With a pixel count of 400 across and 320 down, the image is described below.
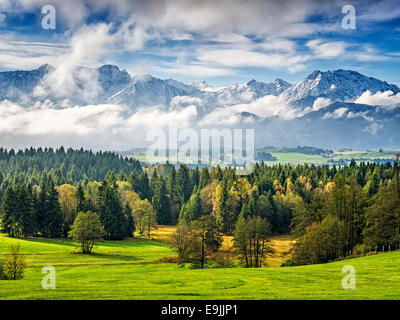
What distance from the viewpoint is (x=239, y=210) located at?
11944 centimetres

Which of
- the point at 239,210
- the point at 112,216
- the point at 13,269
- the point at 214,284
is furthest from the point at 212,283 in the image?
the point at 239,210

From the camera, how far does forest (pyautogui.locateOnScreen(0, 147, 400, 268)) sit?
191ft

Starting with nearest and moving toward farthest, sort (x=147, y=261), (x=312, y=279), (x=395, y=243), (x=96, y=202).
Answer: (x=312, y=279), (x=395, y=243), (x=147, y=261), (x=96, y=202)

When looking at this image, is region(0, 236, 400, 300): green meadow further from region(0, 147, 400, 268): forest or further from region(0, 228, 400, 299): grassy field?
region(0, 147, 400, 268): forest

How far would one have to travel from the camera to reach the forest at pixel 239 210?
191 feet

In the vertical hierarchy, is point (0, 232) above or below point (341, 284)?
below

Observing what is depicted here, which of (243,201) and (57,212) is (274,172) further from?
(57,212)

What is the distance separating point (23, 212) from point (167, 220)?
174ft

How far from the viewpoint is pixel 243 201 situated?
121 meters

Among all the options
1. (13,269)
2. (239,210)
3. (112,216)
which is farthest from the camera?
(239,210)

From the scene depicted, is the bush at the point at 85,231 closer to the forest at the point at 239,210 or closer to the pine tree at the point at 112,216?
the forest at the point at 239,210

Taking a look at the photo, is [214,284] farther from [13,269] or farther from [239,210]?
[239,210]

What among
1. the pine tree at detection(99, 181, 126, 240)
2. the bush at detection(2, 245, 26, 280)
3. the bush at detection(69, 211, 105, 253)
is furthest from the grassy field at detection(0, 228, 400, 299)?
the pine tree at detection(99, 181, 126, 240)
